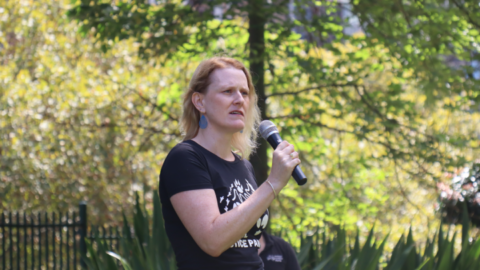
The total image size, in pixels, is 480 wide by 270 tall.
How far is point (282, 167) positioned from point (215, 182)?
0.94 feet

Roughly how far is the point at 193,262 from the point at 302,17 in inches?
148

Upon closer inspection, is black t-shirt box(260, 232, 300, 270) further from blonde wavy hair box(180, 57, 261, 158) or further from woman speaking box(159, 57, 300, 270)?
blonde wavy hair box(180, 57, 261, 158)

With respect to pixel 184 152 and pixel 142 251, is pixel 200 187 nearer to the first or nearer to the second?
pixel 184 152

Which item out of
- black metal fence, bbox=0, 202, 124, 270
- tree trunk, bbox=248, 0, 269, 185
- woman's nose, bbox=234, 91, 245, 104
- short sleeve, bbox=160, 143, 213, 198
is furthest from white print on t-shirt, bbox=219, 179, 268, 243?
tree trunk, bbox=248, 0, 269, 185

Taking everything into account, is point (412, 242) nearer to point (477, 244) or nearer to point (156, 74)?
point (477, 244)

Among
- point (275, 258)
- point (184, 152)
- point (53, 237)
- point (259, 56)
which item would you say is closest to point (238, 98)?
point (184, 152)

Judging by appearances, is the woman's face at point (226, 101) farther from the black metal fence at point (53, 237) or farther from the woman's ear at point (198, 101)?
the black metal fence at point (53, 237)

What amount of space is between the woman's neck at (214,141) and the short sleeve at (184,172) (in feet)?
0.55

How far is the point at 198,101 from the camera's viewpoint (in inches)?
80.4

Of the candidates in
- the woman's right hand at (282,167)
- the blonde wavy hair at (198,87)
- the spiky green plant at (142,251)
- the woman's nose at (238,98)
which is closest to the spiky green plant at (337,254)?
the spiky green plant at (142,251)

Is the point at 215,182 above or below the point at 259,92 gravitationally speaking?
above

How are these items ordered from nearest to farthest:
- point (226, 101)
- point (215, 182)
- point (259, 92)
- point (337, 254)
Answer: point (215, 182) → point (226, 101) → point (337, 254) → point (259, 92)

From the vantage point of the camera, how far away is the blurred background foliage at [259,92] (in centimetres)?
483

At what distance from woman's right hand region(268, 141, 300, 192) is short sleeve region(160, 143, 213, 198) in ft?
0.79
